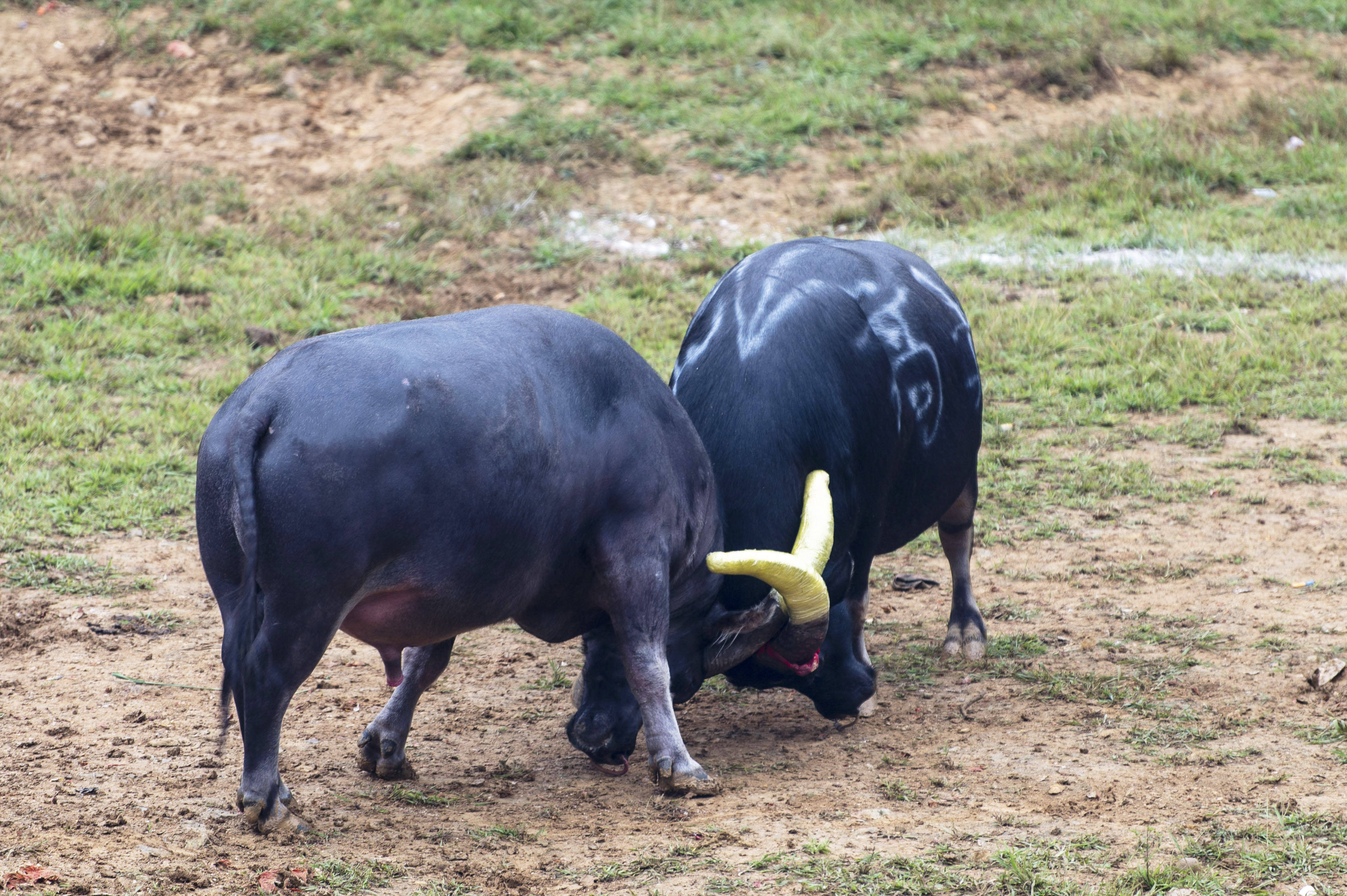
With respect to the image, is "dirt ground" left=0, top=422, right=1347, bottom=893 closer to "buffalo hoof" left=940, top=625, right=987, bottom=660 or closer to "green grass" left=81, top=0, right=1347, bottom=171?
"buffalo hoof" left=940, top=625, right=987, bottom=660

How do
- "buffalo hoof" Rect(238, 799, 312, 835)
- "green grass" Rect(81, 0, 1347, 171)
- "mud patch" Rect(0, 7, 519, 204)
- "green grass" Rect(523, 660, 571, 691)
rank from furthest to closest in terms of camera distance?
"green grass" Rect(81, 0, 1347, 171) → "mud patch" Rect(0, 7, 519, 204) → "green grass" Rect(523, 660, 571, 691) → "buffalo hoof" Rect(238, 799, 312, 835)

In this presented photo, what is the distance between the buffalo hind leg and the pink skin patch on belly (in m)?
2.37

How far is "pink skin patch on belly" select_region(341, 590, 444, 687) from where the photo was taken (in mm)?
3564

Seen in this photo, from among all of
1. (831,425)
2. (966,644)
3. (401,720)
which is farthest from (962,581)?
(401,720)

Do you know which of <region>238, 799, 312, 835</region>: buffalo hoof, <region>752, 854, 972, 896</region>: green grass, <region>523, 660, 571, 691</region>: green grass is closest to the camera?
<region>752, 854, 972, 896</region>: green grass

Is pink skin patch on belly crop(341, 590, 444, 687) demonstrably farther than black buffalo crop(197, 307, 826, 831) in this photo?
Yes

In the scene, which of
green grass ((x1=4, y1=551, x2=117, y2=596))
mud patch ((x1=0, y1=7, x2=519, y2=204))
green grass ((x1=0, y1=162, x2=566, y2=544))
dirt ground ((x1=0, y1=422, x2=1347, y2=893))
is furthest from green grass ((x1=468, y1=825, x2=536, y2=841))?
mud patch ((x1=0, y1=7, x2=519, y2=204))

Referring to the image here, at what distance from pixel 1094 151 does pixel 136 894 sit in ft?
30.1

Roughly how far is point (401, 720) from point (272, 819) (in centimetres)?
66

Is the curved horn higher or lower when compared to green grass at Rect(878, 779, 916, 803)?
higher

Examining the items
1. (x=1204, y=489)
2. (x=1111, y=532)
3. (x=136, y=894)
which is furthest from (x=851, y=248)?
(x=136, y=894)

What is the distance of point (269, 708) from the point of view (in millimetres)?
3420

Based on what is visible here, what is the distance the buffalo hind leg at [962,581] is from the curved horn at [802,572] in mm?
1050

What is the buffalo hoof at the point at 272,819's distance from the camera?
3.52 m
